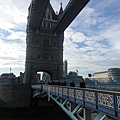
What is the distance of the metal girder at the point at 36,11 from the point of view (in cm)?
3505

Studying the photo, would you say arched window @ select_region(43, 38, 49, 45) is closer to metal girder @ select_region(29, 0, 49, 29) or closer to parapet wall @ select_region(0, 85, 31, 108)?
metal girder @ select_region(29, 0, 49, 29)

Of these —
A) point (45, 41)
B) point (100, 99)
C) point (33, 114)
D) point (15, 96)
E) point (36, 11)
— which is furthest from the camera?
point (45, 41)

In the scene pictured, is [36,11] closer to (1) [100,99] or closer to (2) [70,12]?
(2) [70,12]

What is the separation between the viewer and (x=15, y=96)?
35.4 metres

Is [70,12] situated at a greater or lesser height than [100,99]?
greater

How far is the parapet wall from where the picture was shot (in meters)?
34.5

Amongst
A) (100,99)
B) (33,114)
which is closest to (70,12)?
(33,114)

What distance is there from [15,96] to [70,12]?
82.2ft

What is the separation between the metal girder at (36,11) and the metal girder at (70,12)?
5526mm

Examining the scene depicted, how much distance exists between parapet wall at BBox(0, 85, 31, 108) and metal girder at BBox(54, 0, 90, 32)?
21530 mm

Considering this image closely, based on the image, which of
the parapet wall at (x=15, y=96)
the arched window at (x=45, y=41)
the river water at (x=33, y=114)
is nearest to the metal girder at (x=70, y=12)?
the arched window at (x=45, y=41)

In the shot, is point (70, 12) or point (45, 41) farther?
point (45, 41)

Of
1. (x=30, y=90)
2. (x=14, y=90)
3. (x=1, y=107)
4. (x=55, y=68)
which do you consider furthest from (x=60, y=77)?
(x=1, y=107)

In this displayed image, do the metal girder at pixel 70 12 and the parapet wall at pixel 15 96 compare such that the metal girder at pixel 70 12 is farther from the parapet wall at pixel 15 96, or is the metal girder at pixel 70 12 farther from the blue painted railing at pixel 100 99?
the blue painted railing at pixel 100 99
